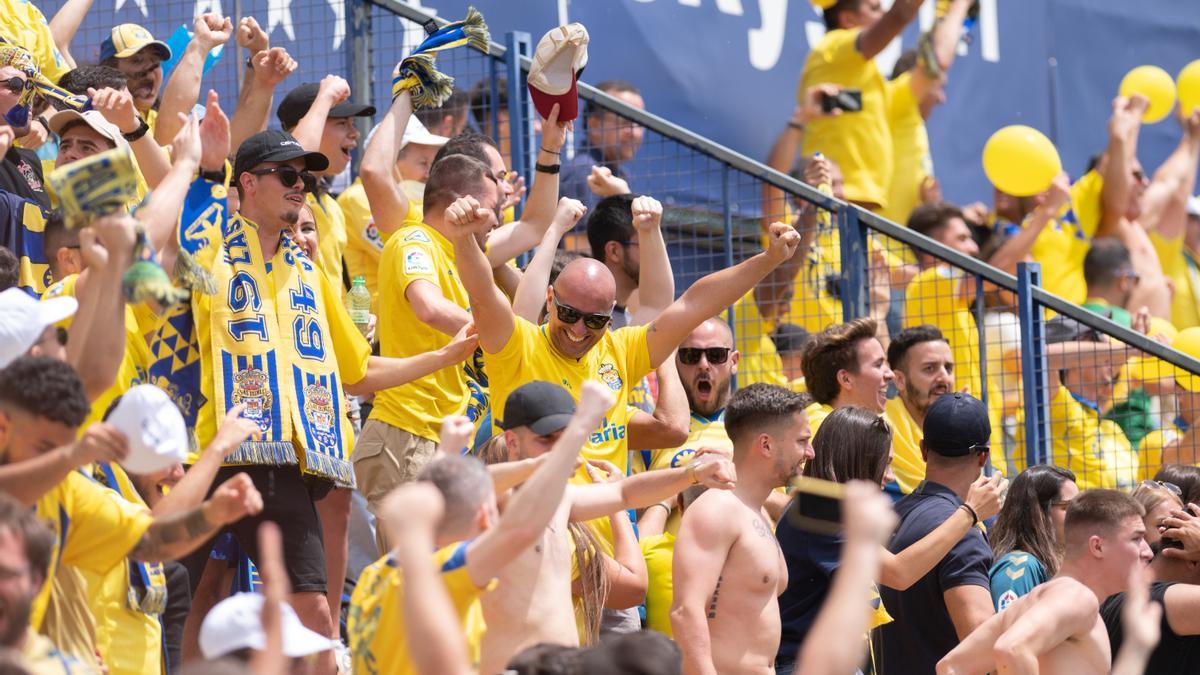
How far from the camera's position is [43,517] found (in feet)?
13.6

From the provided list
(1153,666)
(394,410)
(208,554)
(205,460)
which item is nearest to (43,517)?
(205,460)

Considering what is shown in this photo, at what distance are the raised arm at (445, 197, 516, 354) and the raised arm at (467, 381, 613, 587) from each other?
1.72m

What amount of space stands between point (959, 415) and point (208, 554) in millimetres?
2657

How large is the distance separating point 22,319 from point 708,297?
271 centimetres

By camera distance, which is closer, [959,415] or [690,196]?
[959,415]

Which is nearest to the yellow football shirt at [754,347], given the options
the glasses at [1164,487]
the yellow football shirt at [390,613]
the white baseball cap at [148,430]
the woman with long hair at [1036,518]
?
the woman with long hair at [1036,518]

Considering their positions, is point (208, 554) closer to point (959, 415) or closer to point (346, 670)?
point (346, 670)

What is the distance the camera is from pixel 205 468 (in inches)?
174

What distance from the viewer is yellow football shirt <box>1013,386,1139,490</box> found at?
8.51 metres

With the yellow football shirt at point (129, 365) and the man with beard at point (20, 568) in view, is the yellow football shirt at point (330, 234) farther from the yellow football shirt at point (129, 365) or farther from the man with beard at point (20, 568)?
the man with beard at point (20, 568)

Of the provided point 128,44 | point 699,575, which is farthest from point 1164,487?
point 128,44

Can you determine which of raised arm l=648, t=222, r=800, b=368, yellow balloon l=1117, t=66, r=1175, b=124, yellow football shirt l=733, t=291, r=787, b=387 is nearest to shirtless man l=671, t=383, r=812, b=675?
raised arm l=648, t=222, r=800, b=368

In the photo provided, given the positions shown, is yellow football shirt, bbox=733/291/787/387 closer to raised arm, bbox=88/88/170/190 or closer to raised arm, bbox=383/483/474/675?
raised arm, bbox=88/88/170/190

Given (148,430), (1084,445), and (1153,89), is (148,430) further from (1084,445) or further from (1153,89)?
(1153,89)
